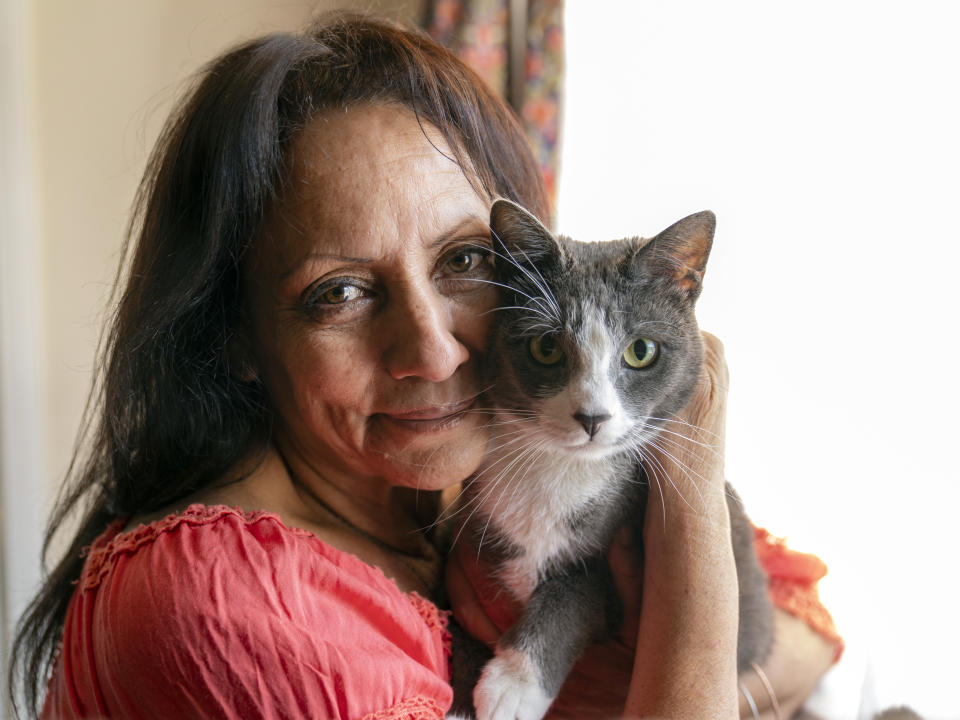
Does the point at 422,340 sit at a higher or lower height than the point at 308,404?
higher

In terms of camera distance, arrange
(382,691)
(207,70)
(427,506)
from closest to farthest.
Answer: (382,691), (207,70), (427,506)

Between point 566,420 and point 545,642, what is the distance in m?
0.35

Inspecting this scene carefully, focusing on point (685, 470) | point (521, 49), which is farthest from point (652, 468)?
point (521, 49)

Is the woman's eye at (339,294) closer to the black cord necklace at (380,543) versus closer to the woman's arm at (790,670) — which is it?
the black cord necklace at (380,543)

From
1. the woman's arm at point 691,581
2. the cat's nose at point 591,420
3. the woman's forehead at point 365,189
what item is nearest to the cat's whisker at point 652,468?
the woman's arm at point 691,581

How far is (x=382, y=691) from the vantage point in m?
0.88

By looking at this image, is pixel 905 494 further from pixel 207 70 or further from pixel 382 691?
pixel 207 70

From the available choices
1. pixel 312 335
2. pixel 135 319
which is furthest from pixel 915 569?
pixel 135 319

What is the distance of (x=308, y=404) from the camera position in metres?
1.07

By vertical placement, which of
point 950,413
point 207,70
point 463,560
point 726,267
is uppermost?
point 207,70

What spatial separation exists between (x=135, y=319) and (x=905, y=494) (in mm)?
1106

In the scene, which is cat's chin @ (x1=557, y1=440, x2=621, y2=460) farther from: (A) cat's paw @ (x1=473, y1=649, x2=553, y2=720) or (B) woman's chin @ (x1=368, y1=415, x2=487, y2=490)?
(A) cat's paw @ (x1=473, y1=649, x2=553, y2=720)

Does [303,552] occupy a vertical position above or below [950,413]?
below

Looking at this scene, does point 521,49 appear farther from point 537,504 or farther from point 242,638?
point 242,638
